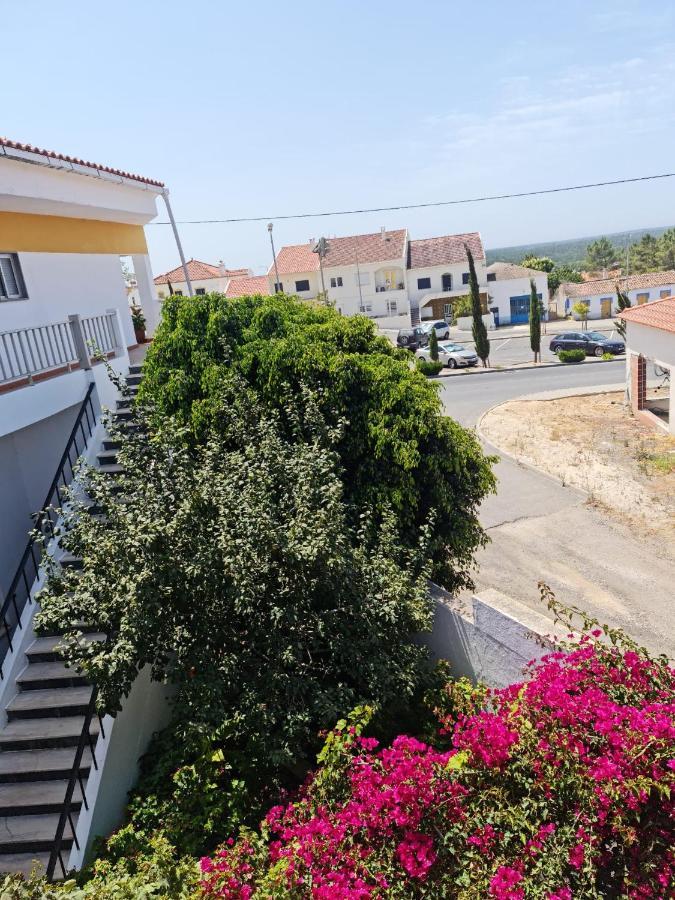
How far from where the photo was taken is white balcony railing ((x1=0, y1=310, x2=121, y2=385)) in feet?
28.1

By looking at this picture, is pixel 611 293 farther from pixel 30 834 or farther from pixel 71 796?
pixel 30 834

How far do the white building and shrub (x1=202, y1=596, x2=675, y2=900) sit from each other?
58.5m

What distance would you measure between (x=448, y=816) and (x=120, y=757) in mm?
3732

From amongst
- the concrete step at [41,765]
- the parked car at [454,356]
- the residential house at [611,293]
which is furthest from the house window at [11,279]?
the residential house at [611,293]

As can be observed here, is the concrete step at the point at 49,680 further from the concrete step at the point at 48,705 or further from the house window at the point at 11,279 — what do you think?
the house window at the point at 11,279

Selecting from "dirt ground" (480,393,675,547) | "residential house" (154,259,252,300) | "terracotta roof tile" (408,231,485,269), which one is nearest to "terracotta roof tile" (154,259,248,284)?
"residential house" (154,259,252,300)

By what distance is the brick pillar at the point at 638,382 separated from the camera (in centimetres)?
2145

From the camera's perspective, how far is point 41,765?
243 inches

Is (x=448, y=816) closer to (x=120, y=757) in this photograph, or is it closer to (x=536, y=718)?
(x=536, y=718)

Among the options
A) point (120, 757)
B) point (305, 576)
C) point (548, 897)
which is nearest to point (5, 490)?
point (120, 757)

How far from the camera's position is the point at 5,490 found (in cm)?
903

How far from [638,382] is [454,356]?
15188 millimetres

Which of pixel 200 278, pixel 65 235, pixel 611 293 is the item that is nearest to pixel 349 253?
pixel 200 278

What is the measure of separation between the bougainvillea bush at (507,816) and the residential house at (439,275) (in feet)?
192
